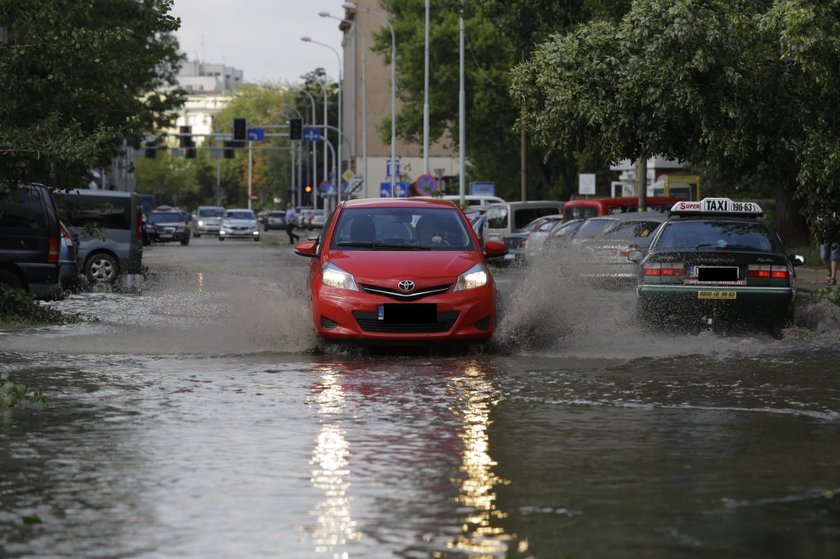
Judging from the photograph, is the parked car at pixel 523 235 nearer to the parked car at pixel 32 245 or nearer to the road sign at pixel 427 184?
the road sign at pixel 427 184

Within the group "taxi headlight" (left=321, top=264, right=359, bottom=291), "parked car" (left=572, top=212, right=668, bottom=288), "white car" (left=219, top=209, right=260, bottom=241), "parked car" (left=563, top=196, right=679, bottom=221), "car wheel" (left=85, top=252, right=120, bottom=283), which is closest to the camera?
"taxi headlight" (left=321, top=264, right=359, bottom=291)

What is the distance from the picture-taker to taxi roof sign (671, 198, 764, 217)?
2056 cm

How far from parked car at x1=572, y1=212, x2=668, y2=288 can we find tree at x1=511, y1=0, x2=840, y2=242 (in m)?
1.73

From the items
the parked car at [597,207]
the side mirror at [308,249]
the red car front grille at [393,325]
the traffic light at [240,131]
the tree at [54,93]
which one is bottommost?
the red car front grille at [393,325]

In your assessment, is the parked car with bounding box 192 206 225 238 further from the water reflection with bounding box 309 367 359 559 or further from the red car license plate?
the water reflection with bounding box 309 367 359 559

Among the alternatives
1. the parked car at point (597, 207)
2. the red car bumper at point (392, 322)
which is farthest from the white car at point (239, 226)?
the red car bumper at point (392, 322)

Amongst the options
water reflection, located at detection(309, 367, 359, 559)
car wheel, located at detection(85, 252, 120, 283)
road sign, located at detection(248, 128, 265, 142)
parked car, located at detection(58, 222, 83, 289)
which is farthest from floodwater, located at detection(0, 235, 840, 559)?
road sign, located at detection(248, 128, 265, 142)

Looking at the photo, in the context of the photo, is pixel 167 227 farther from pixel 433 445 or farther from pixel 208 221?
pixel 433 445

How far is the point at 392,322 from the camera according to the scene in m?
16.1

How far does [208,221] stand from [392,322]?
7588 centimetres

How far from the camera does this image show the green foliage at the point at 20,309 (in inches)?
827

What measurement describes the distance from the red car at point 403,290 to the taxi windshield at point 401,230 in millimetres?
19

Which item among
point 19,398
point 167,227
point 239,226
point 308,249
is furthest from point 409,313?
point 239,226

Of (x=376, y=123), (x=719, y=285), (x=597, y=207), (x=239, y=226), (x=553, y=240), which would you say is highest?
(x=376, y=123)
